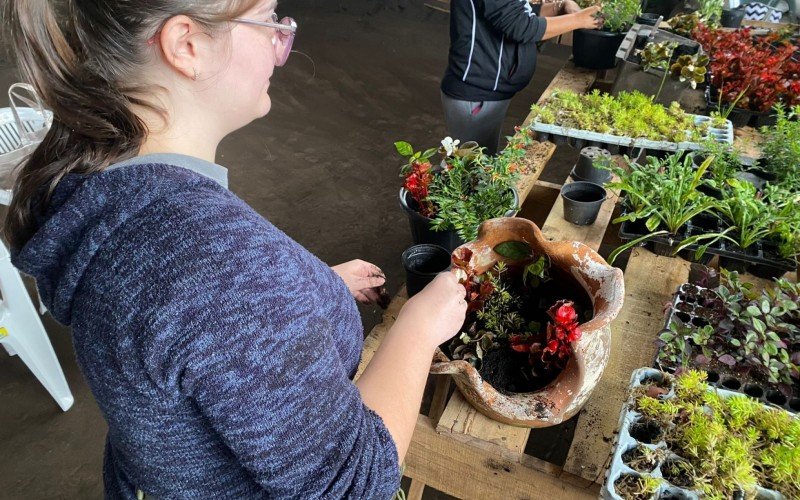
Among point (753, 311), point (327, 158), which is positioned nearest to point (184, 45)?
point (753, 311)

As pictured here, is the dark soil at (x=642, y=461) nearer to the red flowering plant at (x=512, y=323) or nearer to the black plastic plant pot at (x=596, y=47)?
the red flowering plant at (x=512, y=323)

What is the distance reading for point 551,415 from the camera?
3.50ft

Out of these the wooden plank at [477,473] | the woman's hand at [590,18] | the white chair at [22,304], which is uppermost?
the woman's hand at [590,18]

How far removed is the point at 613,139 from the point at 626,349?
0.98 meters

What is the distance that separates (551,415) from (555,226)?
0.80m

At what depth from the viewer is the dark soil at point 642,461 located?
36.8 inches

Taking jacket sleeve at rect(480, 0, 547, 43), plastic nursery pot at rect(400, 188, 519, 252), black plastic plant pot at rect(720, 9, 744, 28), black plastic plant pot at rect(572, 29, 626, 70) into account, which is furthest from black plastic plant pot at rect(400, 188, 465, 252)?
black plastic plant pot at rect(720, 9, 744, 28)

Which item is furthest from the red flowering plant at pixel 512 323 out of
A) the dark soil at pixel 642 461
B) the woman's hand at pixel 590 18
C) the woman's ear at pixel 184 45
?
the woman's hand at pixel 590 18

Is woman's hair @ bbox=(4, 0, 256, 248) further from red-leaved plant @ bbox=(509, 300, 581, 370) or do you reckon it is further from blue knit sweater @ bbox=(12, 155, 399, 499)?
red-leaved plant @ bbox=(509, 300, 581, 370)

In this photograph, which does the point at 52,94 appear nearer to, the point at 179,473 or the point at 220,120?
the point at 220,120

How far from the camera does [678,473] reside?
93 cm

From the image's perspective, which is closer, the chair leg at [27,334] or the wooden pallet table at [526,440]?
the wooden pallet table at [526,440]

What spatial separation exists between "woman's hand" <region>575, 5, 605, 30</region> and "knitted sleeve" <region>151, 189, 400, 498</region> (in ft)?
8.34

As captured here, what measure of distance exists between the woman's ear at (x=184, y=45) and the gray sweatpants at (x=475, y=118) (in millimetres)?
2042
